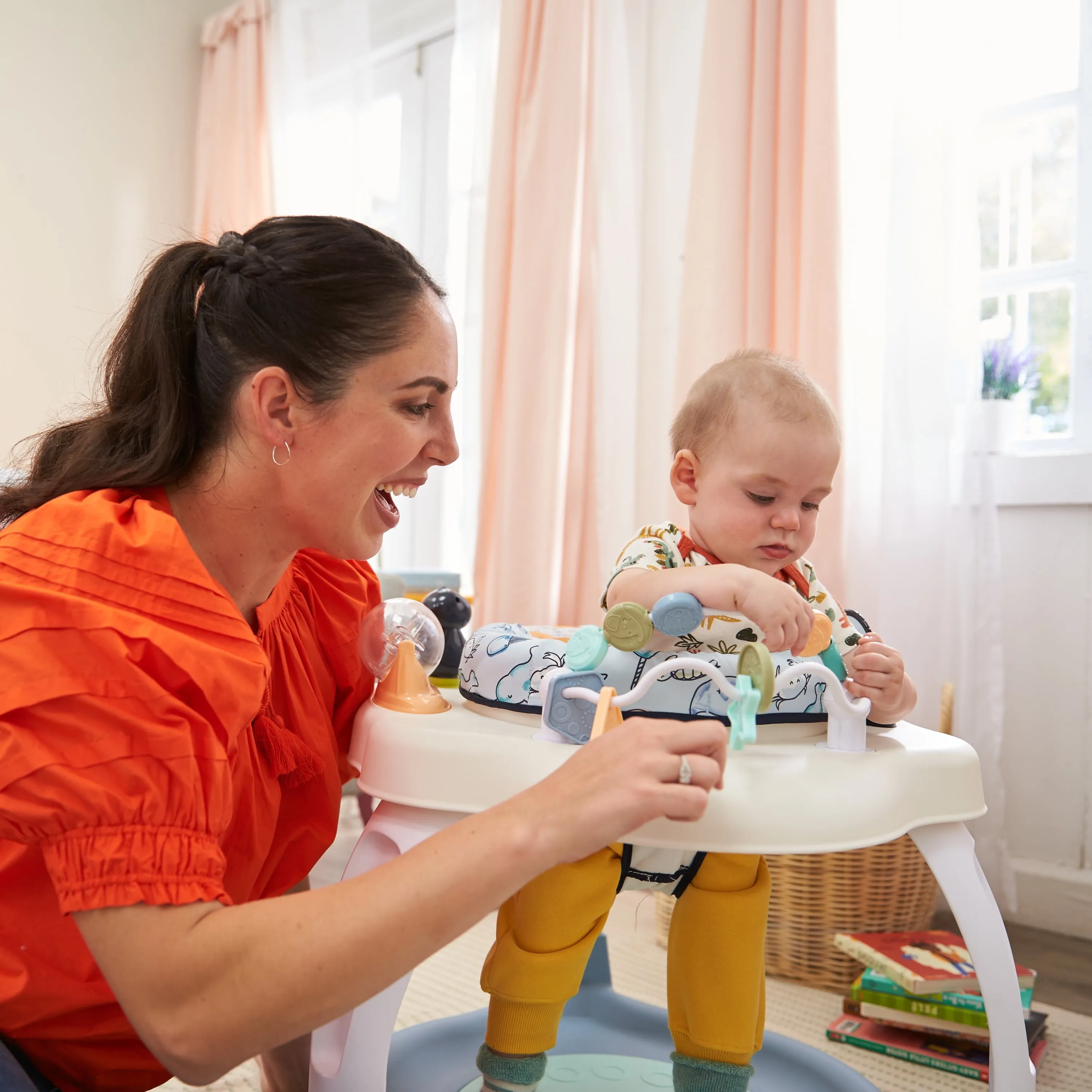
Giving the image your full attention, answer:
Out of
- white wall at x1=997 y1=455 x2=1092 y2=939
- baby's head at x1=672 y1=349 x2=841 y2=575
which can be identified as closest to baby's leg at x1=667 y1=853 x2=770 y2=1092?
baby's head at x1=672 y1=349 x2=841 y2=575

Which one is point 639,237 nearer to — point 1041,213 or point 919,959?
point 1041,213

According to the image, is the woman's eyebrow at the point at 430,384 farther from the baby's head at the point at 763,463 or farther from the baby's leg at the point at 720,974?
the baby's leg at the point at 720,974

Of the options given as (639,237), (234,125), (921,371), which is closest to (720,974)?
(921,371)

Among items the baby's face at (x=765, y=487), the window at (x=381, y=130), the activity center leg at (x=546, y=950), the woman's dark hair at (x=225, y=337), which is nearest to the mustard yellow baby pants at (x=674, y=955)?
the activity center leg at (x=546, y=950)

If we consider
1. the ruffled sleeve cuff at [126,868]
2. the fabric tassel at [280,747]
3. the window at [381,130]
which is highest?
the window at [381,130]

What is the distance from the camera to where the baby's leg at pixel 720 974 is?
89cm

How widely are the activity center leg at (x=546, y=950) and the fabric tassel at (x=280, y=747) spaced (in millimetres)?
249

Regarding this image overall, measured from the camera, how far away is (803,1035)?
144 centimetres

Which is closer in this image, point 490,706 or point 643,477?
point 490,706

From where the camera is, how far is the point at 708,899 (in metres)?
0.91

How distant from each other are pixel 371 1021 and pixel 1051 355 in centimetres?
181

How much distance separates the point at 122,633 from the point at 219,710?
0.29 feet

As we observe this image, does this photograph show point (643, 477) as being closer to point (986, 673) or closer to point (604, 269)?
point (604, 269)

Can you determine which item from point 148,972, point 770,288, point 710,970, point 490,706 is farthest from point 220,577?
point 770,288
